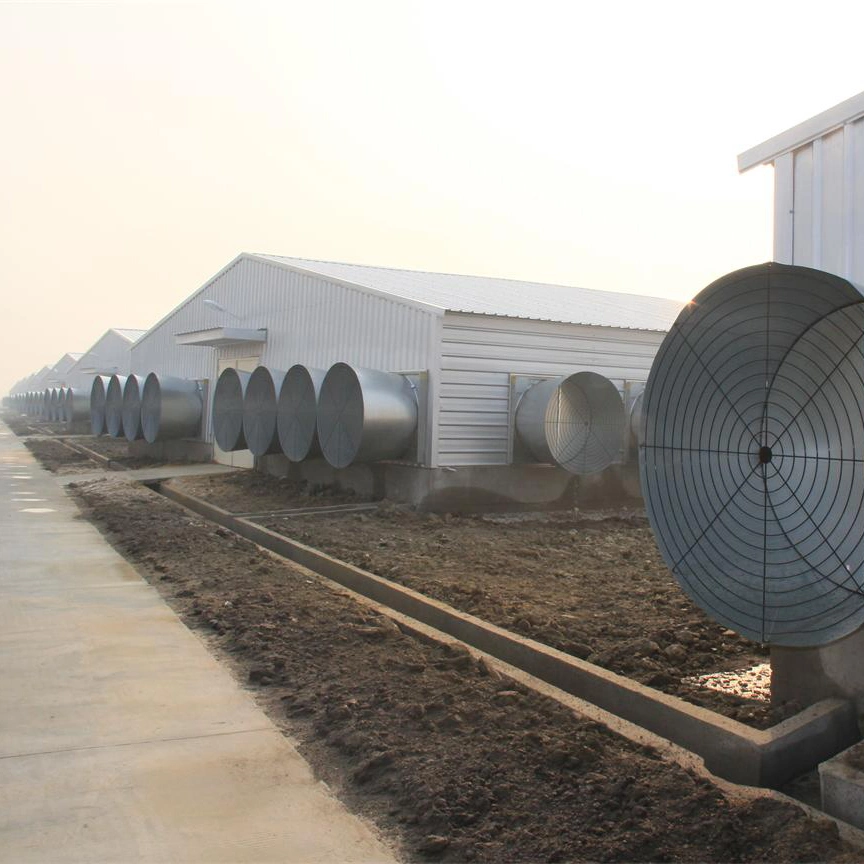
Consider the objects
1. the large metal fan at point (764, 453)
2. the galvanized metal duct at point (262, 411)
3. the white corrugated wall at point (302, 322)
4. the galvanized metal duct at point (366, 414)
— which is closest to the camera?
the large metal fan at point (764, 453)

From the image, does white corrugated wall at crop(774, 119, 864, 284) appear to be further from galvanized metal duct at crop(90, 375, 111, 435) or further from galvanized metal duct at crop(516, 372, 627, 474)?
galvanized metal duct at crop(90, 375, 111, 435)

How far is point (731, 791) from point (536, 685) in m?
1.38

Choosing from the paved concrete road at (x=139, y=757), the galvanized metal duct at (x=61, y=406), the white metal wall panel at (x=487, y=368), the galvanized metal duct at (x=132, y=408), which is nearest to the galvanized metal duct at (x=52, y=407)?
the galvanized metal duct at (x=61, y=406)

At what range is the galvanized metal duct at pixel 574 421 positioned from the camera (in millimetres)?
11500

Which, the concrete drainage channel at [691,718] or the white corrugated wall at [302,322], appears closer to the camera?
the concrete drainage channel at [691,718]

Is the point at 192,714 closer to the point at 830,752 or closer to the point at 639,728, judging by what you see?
the point at 639,728

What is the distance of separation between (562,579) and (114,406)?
62.1 ft

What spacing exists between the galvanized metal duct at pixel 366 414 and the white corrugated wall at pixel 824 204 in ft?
23.2

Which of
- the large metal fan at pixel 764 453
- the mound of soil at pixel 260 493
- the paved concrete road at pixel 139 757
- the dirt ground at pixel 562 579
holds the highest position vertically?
the large metal fan at pixel 764 453

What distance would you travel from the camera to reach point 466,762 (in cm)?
363

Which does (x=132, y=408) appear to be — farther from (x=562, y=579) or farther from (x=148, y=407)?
(x=562, y=579)

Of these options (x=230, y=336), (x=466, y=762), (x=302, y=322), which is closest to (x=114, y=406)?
(x=230, y=336)

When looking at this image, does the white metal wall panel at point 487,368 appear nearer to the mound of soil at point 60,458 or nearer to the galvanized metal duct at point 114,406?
the mound of soil at point 60,458

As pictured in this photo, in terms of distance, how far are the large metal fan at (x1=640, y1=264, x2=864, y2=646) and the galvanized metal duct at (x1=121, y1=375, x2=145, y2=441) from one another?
1923cm
